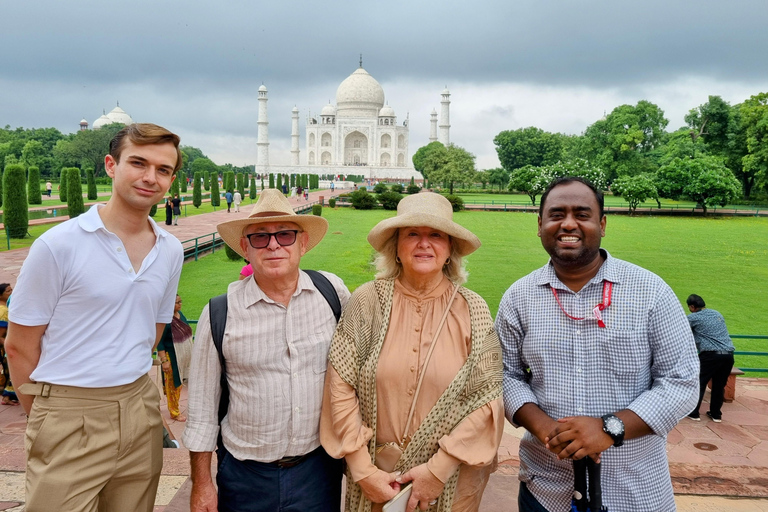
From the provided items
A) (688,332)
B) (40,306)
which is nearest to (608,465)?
(688,332)

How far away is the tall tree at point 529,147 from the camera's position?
48906mm

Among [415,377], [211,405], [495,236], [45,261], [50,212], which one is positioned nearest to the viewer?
[45,261]

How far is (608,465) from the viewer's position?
66.1 inches

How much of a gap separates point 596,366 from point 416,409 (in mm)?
561

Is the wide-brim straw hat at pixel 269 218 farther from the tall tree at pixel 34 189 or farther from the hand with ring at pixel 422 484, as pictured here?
the tall tree at pixel 34 189

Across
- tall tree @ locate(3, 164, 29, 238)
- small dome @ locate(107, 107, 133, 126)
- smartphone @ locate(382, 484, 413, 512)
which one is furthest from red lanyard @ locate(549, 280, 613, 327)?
small dome @ locate(107, 107, 133, 126)

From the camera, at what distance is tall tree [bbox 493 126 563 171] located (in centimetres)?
4891

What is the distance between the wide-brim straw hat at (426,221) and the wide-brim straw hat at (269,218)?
0.69 ft

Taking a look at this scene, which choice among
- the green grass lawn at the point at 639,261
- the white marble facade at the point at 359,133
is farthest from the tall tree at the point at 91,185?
the white marble facade at the point at 359,133

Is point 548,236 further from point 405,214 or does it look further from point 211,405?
point 211,405

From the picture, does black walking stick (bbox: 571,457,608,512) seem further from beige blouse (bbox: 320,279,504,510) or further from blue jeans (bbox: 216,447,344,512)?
blue jeans (bbox: 216,447,344,512)

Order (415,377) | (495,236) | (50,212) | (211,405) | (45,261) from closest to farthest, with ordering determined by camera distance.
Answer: (45,261), (415,377), (211,405), (495,236), (50,212)

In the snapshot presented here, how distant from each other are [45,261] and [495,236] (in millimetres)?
14758

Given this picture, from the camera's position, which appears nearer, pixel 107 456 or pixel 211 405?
pixel 107 456
